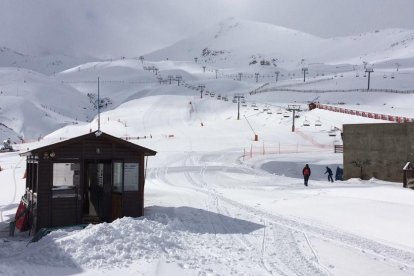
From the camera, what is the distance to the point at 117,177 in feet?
59.2

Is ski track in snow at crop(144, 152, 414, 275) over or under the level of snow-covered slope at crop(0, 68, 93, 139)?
under

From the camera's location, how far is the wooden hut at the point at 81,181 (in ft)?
53.6

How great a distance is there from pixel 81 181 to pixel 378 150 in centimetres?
2206

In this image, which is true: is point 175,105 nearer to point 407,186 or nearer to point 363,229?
point 407,186

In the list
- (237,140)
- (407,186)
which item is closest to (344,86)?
(237,140)

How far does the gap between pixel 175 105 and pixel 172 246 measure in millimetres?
91541

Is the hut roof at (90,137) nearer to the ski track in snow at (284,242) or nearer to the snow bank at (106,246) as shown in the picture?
the snow bank at (106,246)

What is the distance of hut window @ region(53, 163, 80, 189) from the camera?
16703 millimetres

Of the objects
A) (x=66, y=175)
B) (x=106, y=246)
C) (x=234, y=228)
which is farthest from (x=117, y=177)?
(x=106, y=246)

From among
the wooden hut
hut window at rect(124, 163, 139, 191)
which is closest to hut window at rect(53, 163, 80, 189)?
the wooden hut

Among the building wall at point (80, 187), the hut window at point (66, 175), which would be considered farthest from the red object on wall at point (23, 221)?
the hut window at point (66, 175)

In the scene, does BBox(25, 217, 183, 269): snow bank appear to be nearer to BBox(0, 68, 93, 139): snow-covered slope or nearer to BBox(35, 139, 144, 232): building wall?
BBox(35, 139, 144, 232): building wall

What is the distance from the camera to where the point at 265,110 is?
84.9m

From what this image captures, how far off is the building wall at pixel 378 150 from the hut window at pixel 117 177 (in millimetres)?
19986
